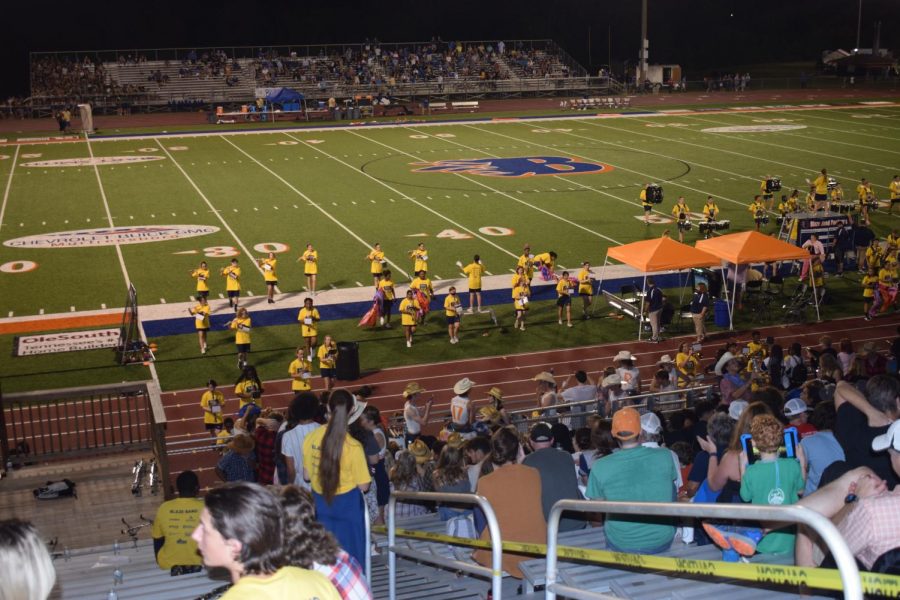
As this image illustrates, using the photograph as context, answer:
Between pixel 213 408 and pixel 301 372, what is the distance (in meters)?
1.67

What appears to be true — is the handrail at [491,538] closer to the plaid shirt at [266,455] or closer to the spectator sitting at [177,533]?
the spectator sitting at [177,533]

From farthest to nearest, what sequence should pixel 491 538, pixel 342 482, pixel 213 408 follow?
pixel 213 408, pixel 342 482, pixel 491 538

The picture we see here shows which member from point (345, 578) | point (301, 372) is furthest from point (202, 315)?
point (345, 578)

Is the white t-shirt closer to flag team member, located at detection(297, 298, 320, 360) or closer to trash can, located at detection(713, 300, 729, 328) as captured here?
flag team member, located at detection(297, 298, 320, 360)

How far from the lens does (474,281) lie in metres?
21.1

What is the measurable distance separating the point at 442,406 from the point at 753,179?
72.3 ft

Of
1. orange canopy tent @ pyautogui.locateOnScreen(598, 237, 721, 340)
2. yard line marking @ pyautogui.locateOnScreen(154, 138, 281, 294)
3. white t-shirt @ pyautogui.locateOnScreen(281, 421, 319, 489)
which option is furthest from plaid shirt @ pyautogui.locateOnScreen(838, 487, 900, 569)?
yard line marking @ pyautogui.locateOnScreen(154, 138, 281, 294)

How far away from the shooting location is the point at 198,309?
62.0 ft

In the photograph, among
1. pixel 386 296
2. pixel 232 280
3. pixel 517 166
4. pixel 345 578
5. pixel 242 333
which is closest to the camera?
pixel 345 578

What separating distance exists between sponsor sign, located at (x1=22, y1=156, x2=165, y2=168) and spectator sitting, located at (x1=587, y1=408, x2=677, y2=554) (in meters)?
37.6

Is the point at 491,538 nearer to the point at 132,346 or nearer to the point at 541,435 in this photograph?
the point at 541,435

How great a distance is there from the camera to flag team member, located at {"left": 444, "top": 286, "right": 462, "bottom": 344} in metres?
19.4

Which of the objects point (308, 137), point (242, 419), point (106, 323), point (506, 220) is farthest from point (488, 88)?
point (242, 419)

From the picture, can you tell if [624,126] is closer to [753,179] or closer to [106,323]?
[753,179]
